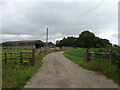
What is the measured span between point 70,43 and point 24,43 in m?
43.1

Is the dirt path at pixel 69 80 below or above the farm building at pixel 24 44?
below

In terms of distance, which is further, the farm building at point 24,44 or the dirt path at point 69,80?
the farm building at point 24,44

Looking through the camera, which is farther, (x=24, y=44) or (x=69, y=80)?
(x=24, y=44)

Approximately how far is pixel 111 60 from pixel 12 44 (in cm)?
7370

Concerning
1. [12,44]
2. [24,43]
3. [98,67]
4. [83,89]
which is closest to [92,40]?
[24,43]

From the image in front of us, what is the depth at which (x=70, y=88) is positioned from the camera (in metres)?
5.31

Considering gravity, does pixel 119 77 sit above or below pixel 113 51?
below

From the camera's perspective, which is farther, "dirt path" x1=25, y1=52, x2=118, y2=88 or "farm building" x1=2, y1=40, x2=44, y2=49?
"farm building" x1=2, y1=40, x2=44, y2=49

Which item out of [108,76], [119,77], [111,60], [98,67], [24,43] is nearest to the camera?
[119,77]

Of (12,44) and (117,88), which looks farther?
(12,44)

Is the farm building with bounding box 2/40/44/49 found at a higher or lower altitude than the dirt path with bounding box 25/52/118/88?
higher

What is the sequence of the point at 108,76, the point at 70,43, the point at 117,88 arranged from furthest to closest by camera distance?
the point at 70,43 < the point at 108,76 < the point at 117,88

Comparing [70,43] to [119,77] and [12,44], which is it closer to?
[12,44]

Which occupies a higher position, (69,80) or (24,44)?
(24,44)
